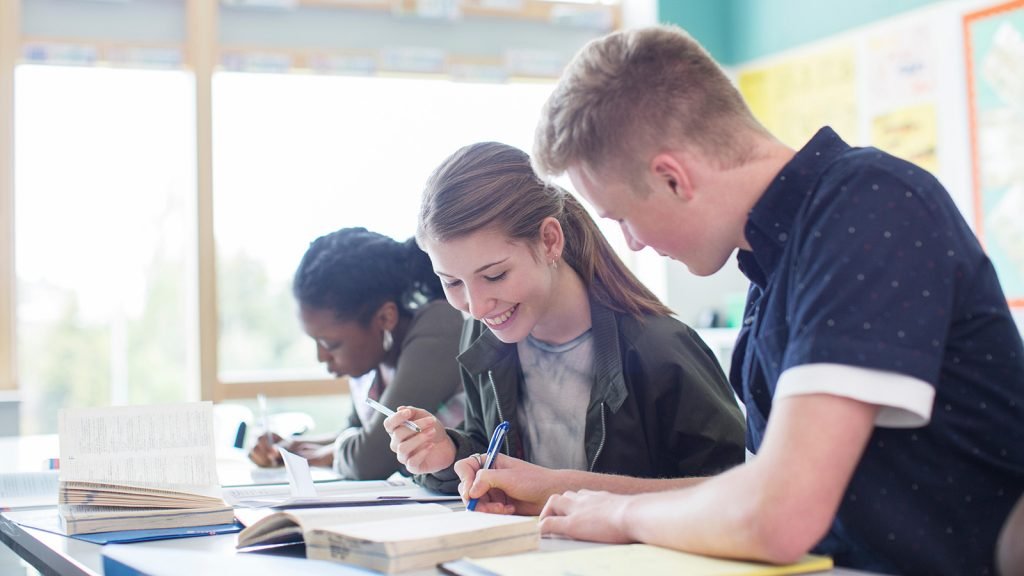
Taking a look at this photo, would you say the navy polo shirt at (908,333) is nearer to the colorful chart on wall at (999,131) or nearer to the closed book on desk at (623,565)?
the closed book on desk at (623,565)

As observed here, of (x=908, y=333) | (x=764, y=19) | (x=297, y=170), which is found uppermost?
(x=764, y=19)

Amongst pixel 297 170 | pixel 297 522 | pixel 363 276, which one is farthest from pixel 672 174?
pixel 297 170

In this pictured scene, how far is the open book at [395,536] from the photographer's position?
Result: 999mm

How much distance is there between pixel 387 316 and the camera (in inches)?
91.7

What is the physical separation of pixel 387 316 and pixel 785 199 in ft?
4.55

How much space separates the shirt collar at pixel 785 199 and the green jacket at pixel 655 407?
1.62 feet

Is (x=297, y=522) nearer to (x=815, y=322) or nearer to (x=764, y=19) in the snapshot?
(x=815, y=322)

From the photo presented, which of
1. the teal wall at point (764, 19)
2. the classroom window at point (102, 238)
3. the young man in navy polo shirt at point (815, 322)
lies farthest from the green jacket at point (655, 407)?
the classroom window at point (102, 238)

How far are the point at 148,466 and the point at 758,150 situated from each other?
3.27 feet

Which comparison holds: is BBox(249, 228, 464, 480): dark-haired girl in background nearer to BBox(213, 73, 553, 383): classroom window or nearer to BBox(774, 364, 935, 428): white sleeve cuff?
BBox(774, 364, 935, 428): white sleeve cuff

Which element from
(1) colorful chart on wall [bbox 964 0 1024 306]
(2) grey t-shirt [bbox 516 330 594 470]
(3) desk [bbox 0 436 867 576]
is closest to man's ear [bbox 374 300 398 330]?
(2) grey t-shirt [bbox 516 330 594 470]

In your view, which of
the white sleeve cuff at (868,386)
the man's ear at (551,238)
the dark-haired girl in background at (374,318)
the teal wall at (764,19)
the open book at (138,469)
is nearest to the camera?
the white sleeve cuff at (868,386)

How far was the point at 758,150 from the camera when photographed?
1.11 metres

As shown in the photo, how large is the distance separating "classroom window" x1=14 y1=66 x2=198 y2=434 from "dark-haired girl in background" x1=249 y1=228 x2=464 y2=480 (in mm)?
1880
